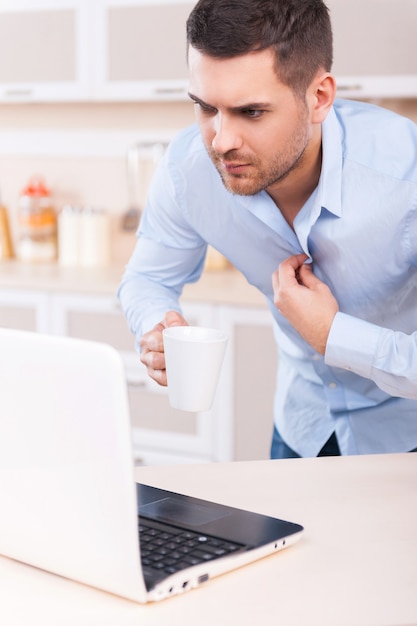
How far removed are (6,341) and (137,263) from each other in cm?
94

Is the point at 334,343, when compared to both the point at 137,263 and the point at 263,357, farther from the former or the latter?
the point at 263,357

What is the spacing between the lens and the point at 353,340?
1.41m

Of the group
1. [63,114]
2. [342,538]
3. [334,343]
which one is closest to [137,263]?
[334,343]

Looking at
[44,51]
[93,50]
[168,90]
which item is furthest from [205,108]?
[44,51]

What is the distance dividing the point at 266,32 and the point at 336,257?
41 centimetres

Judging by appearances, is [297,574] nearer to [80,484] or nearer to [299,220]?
[80,484]

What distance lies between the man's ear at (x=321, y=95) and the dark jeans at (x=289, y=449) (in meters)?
0.65

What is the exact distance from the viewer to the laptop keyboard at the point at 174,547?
95 centimetres

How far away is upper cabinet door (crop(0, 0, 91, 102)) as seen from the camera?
10.8 feet

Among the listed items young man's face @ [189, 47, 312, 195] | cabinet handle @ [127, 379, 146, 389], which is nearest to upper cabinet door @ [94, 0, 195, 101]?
cabinet handle @ [127, 379, 146, 389]

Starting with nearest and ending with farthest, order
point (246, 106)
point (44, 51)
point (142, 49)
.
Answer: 1. point (246, 106)
2. point (142, 49)
3. point (44, 51)

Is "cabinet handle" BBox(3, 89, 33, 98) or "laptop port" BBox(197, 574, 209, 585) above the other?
"cabinet handle" BBox(3, 89, 33, 98)

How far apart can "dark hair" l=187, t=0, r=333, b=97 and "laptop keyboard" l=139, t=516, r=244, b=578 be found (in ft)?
2.16

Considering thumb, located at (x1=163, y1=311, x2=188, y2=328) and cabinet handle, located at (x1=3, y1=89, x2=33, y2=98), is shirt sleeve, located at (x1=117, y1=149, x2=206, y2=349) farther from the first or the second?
cabinet handle, located at (x1=3, y1=89, x2=33, y2=98)
